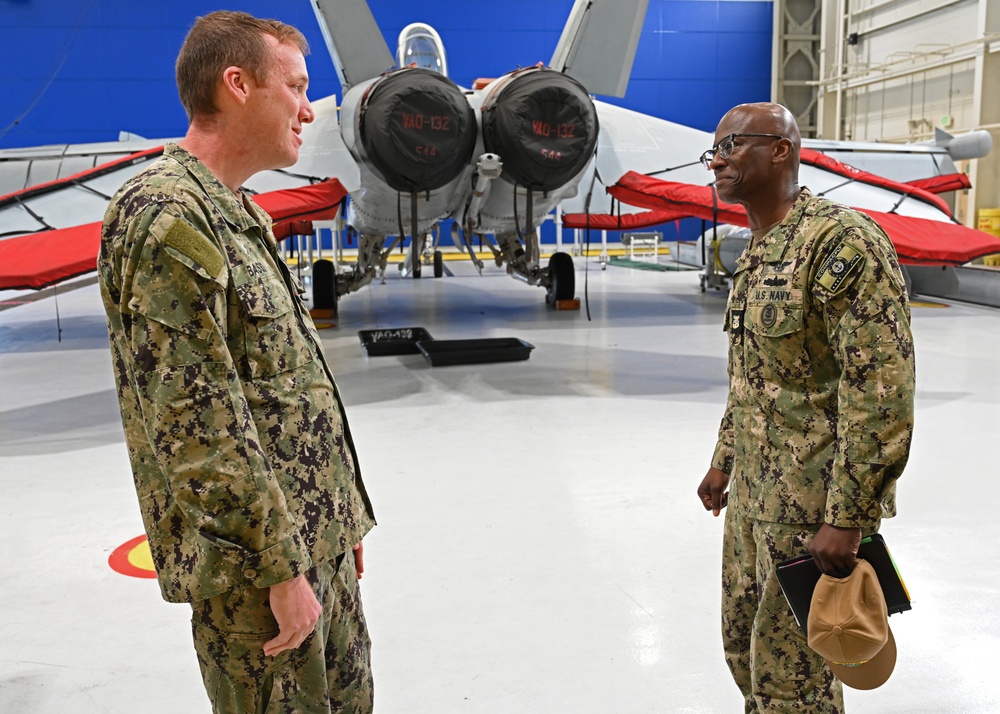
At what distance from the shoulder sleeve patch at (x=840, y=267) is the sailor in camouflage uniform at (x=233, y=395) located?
112cm

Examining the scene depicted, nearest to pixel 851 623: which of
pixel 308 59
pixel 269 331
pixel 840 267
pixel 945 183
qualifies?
pixel 840 267

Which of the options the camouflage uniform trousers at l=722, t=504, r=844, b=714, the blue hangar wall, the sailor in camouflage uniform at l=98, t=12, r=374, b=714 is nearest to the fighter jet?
the sailor in camouflage uniform at l=98, t=12, r=374, b=714

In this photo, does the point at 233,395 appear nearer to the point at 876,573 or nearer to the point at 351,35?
the point at 876,573

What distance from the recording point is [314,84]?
2180cm

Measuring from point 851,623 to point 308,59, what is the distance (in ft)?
67.5

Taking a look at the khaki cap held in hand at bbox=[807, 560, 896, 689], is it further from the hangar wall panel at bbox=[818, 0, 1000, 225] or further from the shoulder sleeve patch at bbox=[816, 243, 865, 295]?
the hangar wall panel at bbox=[818, 0, 1000, 225]

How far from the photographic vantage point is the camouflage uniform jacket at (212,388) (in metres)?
1.43

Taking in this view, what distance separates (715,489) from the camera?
98.3 inches

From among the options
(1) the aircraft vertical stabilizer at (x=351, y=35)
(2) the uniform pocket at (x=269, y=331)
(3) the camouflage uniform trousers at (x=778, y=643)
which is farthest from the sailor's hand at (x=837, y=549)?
(1) the aircraft vertical stabilizer at (x=351, y=35)

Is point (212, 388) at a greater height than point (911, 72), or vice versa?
point (911, 72)

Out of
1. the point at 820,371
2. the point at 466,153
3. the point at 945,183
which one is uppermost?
the point at 466,153

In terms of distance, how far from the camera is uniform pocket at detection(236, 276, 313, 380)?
1555 mm

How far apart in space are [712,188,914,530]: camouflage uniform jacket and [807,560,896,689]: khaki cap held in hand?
131 mm

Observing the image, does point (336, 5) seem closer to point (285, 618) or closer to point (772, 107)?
point (772, 107)
